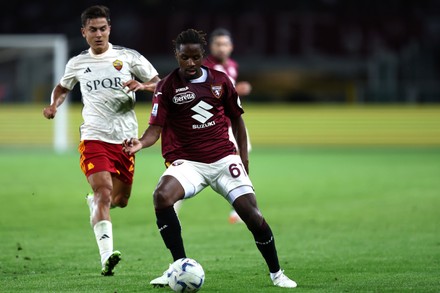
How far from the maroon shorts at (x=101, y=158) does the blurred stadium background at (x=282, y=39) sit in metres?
22.1

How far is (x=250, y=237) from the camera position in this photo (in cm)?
1155

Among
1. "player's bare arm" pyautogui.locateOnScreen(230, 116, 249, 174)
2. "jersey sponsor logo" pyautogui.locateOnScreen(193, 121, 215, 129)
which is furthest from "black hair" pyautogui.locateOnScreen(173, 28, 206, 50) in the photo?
"player's bare arm" pyautogui.locateOnScreen(230, 116, 249, 174)

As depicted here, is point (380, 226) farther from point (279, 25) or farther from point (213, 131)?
point (279, 25)

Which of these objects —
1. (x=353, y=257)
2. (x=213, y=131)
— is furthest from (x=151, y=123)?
(x=353, y=257)

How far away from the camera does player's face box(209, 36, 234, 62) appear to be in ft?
41.2

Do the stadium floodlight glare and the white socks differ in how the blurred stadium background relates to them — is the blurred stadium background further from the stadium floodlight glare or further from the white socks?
the white socks

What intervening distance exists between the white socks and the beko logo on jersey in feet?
5.22

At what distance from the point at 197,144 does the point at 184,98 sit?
1.35 feet

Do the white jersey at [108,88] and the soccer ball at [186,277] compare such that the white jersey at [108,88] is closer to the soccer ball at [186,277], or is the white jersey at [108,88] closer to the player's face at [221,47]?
the soccer ball at [186,277]

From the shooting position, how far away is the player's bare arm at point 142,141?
749cm

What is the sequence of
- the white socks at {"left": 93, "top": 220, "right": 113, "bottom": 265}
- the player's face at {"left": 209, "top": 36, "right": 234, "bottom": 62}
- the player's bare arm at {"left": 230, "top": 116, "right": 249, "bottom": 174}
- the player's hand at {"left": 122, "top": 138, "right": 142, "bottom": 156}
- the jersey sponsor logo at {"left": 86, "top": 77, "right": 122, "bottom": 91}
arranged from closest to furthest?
the player's hand at {"left": 122, "top": 138, "right": 142, "bottom": 156} < the player's bare arm at {"left": 230, "top": 116, "right": 249, "bottom": 174} < the white socks at {"left": 93, "top": 220, "right": 113, "bottom": 265} < the jersey sponsor logo at {"left": 86, "top": 77, "right": 122, "bottom": 91} < the player's face at {"left": 209, "top": 36, "right": 234, "bottom": 62}

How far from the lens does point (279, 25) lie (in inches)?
1277

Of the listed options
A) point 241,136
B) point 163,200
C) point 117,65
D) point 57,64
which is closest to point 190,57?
point 241,136

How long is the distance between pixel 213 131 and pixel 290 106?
23.3 meters
